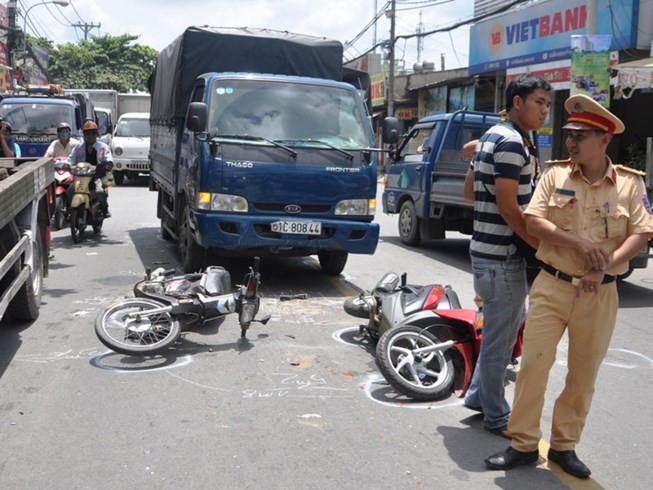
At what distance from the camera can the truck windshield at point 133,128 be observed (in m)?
22.9

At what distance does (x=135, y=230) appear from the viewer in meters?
12.9

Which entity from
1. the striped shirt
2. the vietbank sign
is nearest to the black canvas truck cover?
the striped shirt

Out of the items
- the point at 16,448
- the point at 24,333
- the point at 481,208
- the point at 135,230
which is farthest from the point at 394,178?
the point at 16,448

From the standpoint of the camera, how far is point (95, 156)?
454 inches

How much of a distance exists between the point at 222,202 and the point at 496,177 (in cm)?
412

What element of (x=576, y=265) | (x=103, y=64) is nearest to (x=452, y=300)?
(x=576, y=265)

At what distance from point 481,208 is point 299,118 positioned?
4.29 metres

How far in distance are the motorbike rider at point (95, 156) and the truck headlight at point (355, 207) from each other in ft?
16.4

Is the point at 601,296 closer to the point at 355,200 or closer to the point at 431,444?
the point at 431,444

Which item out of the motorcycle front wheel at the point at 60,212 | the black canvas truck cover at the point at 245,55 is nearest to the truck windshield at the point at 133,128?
the motorcycle front wheel at the point at 60,212

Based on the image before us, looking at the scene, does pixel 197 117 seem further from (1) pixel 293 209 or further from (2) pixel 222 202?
(1) pixel 293 209

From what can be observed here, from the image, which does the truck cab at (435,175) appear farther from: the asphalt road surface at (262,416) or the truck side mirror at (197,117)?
the asphalt road surface at (262,416)

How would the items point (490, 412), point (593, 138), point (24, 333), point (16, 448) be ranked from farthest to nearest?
point (24, 333), point (490, 412), point (16, 448), point (593, 138)

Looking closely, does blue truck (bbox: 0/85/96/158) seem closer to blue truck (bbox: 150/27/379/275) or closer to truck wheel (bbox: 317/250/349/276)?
blue truck (bbox: 150/27/379/275)
